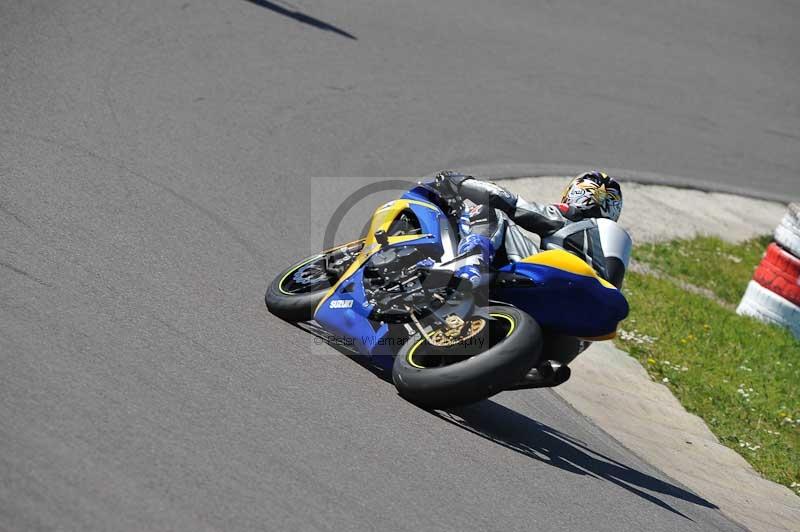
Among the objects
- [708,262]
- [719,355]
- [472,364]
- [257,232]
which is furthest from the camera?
[708,262]

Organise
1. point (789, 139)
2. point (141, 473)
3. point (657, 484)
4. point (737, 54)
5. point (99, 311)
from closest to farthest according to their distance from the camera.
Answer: point (141, 473), point (99, 311), point (657, 484), point (789, 139), point (737, 54)

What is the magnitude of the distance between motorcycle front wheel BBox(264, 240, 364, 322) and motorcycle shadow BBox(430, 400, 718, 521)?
1.17 metres

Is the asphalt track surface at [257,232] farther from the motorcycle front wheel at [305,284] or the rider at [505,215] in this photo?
the rider at [505,215]

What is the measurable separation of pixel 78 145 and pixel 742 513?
221 inches

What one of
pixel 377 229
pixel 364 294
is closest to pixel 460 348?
pixel 364 294

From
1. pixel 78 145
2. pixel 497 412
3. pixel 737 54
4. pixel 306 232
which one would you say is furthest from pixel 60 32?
pixel 737 54

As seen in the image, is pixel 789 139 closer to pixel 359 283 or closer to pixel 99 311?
pixel 359 283

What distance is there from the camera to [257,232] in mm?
8016

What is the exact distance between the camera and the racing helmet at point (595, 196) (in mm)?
6297

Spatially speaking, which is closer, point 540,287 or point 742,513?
point 540,287

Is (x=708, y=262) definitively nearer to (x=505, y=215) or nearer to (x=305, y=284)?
(x=505, y=215)

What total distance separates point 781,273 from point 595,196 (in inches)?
193

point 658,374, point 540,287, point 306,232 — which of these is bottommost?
point 658,374

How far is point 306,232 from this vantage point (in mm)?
8453
